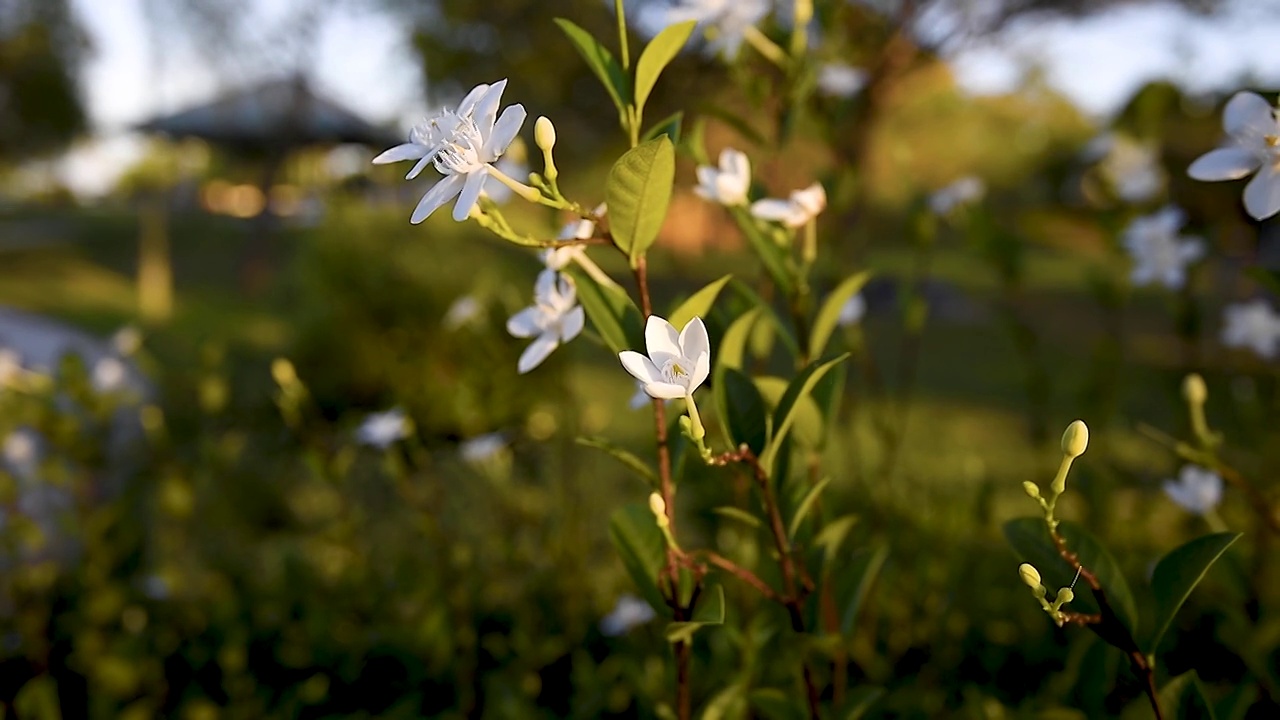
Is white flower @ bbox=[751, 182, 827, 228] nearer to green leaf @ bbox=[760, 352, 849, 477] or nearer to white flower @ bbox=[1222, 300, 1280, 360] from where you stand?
green leaf @ bbox=[760, 352, 849, 477]

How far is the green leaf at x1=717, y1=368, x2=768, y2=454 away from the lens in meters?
0.75

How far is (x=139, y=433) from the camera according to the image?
13.9ft

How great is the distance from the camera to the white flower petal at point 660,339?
61 cm

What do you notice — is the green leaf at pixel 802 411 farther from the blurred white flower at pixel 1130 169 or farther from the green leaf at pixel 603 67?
the blurred white flower at pixel 1130 169

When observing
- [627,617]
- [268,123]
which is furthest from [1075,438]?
[268,123]

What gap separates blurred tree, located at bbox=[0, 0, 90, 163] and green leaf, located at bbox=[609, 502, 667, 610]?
15.4m

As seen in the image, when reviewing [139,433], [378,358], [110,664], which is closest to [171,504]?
[110,664]

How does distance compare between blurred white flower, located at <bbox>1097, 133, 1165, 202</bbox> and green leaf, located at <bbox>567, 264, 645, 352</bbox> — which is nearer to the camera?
green leaf, located at <bbox>567, 264, 645, 352</bbox>

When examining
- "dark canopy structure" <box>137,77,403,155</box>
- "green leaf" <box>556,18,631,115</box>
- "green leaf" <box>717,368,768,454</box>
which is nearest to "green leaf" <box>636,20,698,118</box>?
"green leaf" <box>556,18,631,115</box>

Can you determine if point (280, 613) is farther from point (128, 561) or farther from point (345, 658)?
point (128, 561)

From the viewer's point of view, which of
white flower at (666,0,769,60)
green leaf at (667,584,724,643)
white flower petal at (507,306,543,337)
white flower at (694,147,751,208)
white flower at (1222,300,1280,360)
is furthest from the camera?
white flower at (1222,300,1280,360)

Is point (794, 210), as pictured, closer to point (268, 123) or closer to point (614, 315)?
point (614, 315)

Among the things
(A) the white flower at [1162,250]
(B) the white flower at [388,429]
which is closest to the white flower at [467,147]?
(B) the white flower at [388,429]

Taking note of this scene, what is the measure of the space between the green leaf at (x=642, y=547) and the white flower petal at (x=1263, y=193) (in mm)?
507
